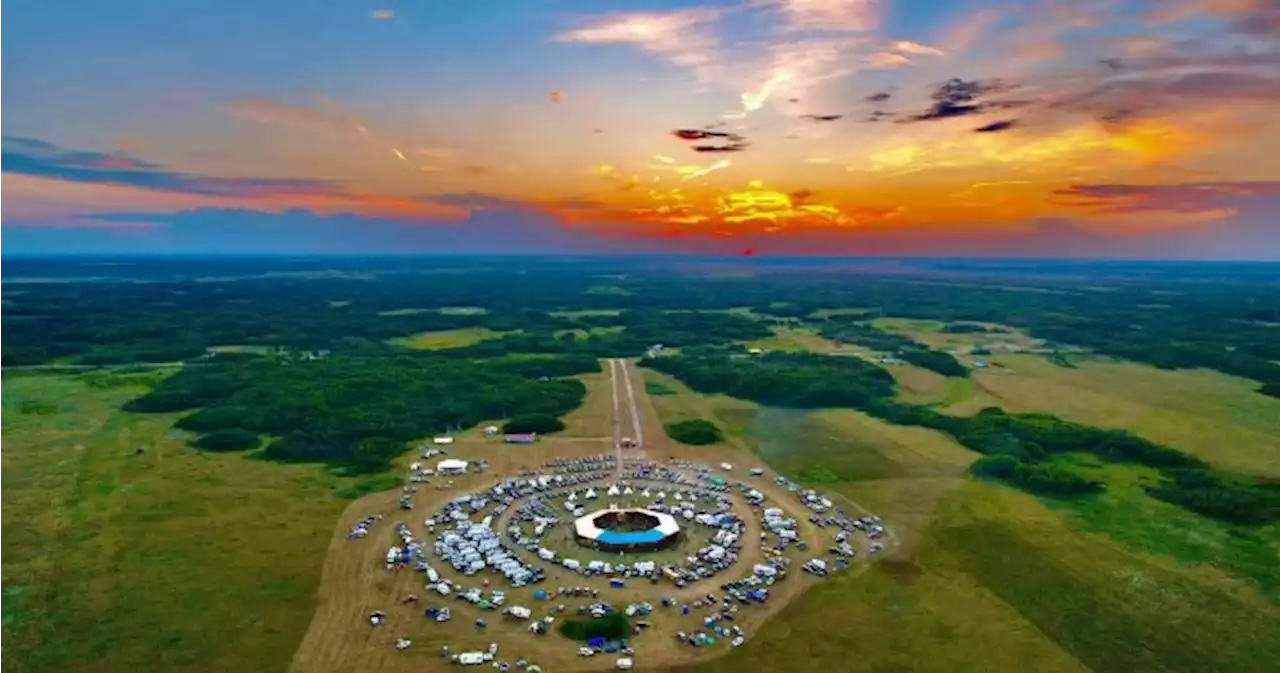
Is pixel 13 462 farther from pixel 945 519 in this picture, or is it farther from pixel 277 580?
pixel 945 519

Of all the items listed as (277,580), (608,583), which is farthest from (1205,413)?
(277,580)

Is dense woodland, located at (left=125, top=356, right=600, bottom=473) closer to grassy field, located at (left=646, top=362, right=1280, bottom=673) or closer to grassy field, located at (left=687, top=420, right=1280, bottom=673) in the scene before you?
grassy field, located at (left=646, top=362, right=1280, bottom=673)

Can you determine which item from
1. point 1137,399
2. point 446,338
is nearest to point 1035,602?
point 1137,399

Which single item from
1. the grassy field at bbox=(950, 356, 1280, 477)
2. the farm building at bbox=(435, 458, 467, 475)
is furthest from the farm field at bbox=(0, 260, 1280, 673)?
the farm building at bbox=(435, 458, 467, 475)

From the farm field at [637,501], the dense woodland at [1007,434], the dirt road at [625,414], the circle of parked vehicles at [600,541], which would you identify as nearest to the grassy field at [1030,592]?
the farm field at [637,501]

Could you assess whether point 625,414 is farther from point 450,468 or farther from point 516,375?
point 450,468

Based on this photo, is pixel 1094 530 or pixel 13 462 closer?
pixel 1094 530
